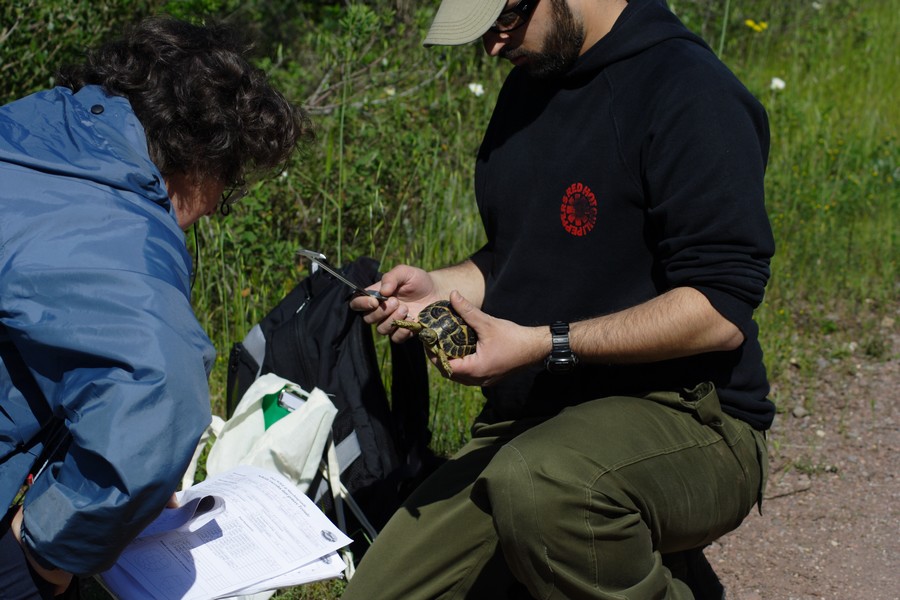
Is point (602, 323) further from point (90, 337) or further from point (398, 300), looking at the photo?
point (90, 337)

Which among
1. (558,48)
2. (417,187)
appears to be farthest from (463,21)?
(417,187)

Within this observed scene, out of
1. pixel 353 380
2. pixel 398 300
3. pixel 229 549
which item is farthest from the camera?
pixel 353 380

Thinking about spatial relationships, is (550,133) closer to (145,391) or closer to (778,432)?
(145,391)

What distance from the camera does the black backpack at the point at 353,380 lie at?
331 centimetres

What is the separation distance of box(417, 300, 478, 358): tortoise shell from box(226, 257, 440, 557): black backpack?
2.46 feet

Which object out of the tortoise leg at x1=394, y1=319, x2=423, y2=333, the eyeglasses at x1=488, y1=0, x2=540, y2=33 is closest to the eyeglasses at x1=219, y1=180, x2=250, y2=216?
the tortoise leg at x1=394, y1=319, x2=423, y2=333

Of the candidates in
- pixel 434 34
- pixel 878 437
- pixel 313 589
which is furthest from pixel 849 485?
pixel 434 34

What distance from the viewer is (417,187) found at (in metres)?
4.91

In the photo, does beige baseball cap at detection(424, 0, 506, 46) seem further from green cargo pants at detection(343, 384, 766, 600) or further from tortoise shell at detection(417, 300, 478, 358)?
green cargo pants at detection(343, 384, 766, 600)

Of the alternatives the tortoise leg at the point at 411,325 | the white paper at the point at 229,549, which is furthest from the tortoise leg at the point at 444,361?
the white paper at the point at 229,549

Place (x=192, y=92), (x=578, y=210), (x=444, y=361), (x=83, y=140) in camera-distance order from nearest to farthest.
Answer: (x=83, y=140), (x=192, y=92), (x=444, y=361), (x=578, y=210)

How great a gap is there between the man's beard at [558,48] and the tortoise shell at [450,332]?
2.32 ft

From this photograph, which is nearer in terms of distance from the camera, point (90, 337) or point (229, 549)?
point (90, 337)

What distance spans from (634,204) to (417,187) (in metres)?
2.39
